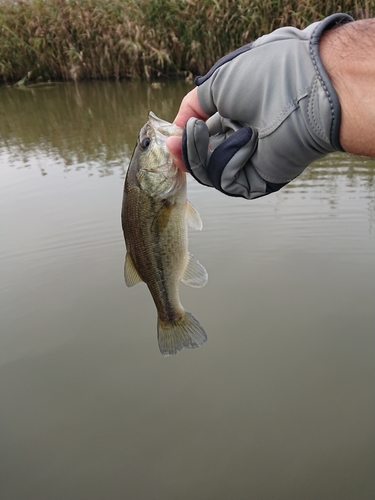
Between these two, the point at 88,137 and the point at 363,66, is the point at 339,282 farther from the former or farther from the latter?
the point at 88,137

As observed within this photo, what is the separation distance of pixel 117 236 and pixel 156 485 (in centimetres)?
253

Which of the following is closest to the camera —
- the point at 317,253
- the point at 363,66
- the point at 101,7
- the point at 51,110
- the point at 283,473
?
the point at 363,66

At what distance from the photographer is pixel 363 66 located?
4.48 feet

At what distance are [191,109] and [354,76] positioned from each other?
2.12 feet

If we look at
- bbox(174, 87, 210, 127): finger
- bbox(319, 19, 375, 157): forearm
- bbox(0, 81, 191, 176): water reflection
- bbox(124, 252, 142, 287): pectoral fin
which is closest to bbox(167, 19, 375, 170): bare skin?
bbox(319, 19, 375, 157): forearm

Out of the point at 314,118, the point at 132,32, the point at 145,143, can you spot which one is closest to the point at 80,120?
the point at 132,32

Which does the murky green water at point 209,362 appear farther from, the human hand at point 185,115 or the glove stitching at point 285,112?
the glove stitching at point 285,112

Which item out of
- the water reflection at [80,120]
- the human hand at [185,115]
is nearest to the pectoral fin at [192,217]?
the human hand at [185,115]

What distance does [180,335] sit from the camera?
222cm

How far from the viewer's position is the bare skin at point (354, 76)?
1363 millimetres

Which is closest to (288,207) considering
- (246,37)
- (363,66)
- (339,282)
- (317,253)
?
(317,253)

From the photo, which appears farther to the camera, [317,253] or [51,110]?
[51,110]

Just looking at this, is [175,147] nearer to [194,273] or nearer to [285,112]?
[285,112]

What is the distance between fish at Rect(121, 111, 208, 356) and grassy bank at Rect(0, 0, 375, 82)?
9.11m
